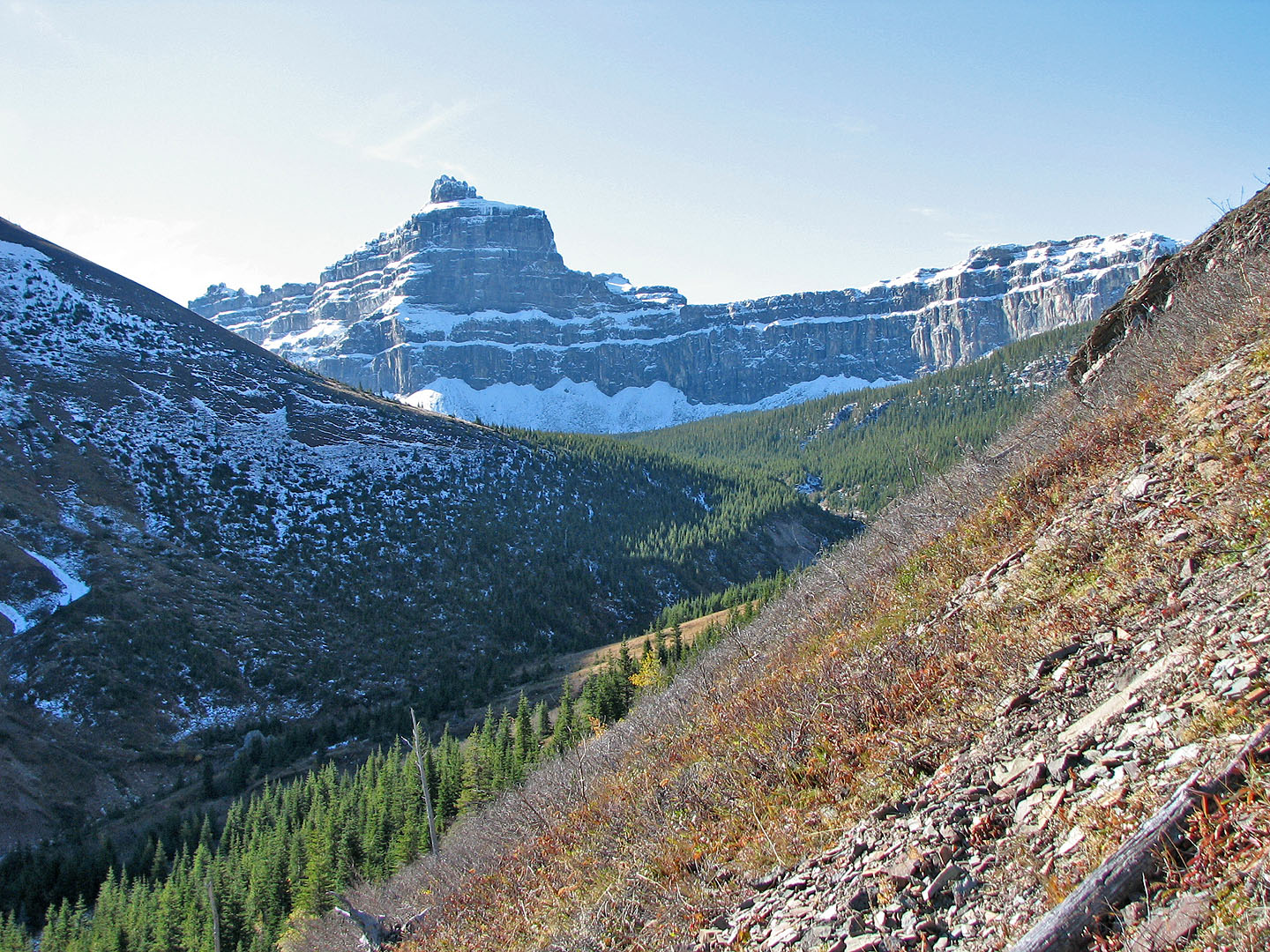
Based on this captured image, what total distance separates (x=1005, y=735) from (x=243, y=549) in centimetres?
8677

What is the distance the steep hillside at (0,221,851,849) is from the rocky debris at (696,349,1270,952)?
59.6 metres

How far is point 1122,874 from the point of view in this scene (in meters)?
4.50

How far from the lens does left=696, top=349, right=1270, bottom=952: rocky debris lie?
505cm

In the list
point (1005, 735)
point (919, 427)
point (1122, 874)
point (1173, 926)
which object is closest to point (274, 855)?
point (1005, 735)

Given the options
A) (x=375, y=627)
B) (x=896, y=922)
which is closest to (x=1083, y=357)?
(x=896, y=922)

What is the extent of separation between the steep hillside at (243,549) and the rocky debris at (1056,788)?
59.6 m

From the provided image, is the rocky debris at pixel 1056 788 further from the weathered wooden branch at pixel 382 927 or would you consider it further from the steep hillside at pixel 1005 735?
the weathered wooden branch at pixel 382 927

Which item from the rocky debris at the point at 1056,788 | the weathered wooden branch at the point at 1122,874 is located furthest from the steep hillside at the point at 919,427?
the weathered wooden branch at the point at 1122,874

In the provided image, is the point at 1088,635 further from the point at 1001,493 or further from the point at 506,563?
the point at 506,563

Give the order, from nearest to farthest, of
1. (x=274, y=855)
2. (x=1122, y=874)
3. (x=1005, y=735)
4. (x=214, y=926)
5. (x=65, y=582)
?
(x=1122, y=874) < (x=1005, y=735) < (x=214, y=926) < (x=274, y=855) < (x=65, y=582)

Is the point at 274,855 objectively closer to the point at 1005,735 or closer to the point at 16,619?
the point at 16,619

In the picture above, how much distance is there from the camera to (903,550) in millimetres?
13500

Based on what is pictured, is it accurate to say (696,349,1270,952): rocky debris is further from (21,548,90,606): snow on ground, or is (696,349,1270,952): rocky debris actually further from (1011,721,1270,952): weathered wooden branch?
(21,548,90,606): snow on ground

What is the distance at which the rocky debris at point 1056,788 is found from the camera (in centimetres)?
505
